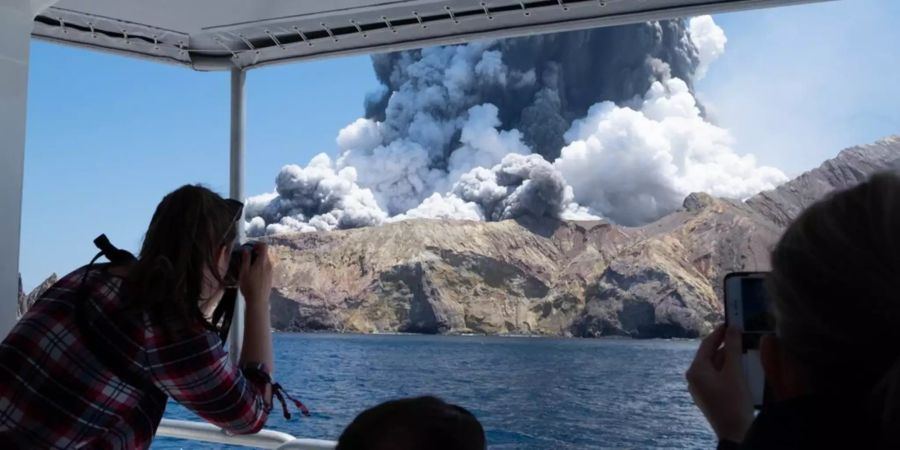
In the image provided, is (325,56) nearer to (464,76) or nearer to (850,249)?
(850,249)

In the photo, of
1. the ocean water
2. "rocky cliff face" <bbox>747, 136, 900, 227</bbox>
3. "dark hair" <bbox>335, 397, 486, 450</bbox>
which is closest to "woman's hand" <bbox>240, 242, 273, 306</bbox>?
"dark hair" <bbox>335, 397, 486, 450</bbox>

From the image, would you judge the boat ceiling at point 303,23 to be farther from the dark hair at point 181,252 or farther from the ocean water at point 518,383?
the ocean water at point 518,383

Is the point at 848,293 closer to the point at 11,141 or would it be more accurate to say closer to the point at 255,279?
the point at 255,279

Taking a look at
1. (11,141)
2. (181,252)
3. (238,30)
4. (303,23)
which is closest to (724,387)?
(181,252)

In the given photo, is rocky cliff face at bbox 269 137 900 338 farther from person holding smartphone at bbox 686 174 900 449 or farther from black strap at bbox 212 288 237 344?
person holding smartphone at bbox 686 174 900 449

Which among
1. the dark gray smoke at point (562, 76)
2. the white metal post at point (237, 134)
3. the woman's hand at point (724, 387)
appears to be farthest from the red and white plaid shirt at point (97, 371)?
the dark gray smoke at point (562, 76)

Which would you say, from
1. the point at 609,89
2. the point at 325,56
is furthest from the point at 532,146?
the point at 325,56

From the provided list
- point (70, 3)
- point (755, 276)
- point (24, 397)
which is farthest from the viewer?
point (70, 3)
